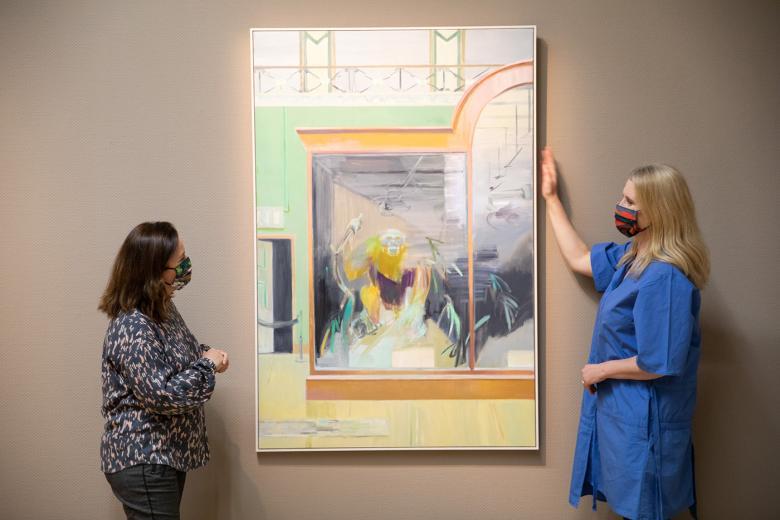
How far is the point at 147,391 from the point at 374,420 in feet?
2.73

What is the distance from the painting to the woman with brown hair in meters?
0.49

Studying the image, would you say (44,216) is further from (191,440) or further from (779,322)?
(779,322)

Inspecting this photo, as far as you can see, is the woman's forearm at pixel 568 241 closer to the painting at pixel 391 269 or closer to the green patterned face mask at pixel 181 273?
the painting at pixel 391 269

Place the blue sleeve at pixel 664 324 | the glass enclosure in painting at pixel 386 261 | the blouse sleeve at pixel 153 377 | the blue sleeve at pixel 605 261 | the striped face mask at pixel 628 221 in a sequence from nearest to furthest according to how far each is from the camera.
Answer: the blouse sleeve at pixel 153 377 → the blue sleeve at pixel 664 324 → the striped face mask at pixel 628 221 → the blue sleeve at pixel 605 261 → the glass enclosure in painting at pixel 386 261

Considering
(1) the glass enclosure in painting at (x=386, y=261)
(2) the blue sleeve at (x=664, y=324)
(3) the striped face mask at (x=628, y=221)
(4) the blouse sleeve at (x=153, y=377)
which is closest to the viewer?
(4) the blouse sleeve at (x=153, y=377)

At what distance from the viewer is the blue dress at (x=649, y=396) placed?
5.53 feet

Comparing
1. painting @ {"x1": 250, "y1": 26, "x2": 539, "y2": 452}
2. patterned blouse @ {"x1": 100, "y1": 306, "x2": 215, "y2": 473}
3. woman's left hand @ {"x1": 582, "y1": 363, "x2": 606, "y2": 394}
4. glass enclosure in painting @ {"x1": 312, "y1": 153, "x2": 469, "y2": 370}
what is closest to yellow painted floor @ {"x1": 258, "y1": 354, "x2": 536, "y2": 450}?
painting @ {"x1": 250, "y1": 26, "x2": 539, "y2": 452}

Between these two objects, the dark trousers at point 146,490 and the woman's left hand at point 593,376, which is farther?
the woman's left hand at point 593,376

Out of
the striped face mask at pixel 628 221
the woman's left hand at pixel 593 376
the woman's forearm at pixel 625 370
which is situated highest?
the striped face mask at pixel 628 221

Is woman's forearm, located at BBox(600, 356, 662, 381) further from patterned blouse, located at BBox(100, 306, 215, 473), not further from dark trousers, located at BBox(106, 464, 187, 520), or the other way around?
dark trousers, located at BBox(106, 464, 187, 520)

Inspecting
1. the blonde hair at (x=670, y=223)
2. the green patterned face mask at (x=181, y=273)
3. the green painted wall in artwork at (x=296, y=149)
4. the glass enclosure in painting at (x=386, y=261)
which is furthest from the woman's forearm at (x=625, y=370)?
the green patterned face mask at (x=181, y=273)

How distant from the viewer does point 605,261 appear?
2008 mm

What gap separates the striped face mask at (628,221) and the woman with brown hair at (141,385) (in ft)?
4.21

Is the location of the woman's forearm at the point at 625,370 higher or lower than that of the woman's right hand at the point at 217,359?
lower
